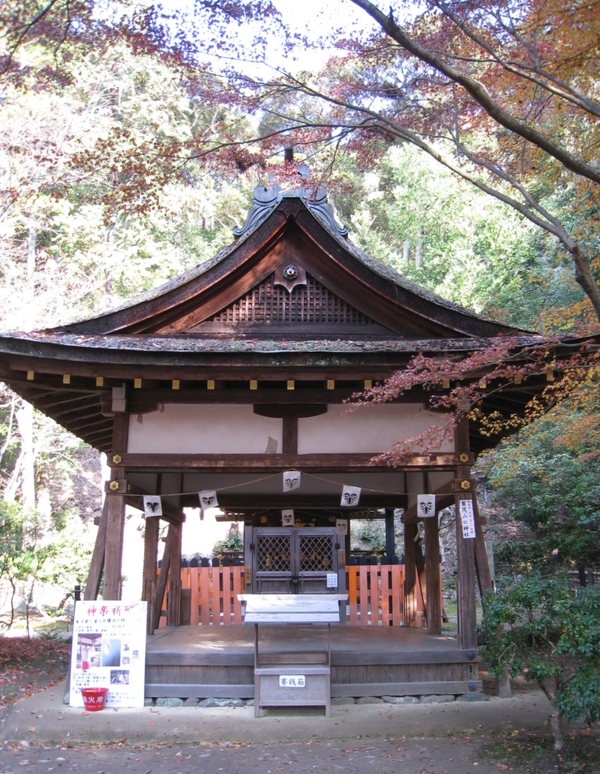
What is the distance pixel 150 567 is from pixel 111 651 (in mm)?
3685

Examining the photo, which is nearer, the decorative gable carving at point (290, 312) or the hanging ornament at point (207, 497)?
the decorative gable carving at point (290, 312)

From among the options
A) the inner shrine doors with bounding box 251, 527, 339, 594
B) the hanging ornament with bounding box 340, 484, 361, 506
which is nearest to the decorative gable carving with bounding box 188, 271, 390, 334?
the hanging ornament with bounding box 340, 484, 361, 506

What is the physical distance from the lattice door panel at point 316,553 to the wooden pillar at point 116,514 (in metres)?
3.54

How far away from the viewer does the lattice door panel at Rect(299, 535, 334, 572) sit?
452 inches

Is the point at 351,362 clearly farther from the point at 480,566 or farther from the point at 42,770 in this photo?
the point at 42,770

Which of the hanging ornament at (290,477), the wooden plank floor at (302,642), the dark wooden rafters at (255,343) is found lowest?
the wooden plank floor at (302,642)

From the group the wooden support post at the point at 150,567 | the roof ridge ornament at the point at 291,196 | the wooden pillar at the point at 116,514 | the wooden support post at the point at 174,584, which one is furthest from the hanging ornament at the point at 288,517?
the roof ridge ornament at the point at 291,196

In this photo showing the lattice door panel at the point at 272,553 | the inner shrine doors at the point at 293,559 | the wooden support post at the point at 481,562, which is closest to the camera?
the wooden support post at the point at 481,562

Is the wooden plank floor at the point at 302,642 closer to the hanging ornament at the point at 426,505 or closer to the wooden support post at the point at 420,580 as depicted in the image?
the wooden support post at the point at 420,580

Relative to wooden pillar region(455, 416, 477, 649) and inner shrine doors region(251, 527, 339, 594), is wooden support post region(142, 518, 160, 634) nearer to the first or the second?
inner shrine doors region(251, 527, 339, 594)

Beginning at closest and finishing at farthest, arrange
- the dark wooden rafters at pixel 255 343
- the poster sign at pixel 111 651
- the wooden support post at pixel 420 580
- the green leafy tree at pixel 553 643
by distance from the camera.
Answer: the green leafy tree at pixel 553 643 < the dark wooden rafters at pixel 255 343 < the poster sign at pixel 111 651 < the wooden support post at pixel 420 580

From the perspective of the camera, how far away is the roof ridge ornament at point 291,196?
10.1 m

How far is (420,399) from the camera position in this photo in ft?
30.0

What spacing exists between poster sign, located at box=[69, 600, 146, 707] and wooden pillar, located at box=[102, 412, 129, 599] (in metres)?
0.29
